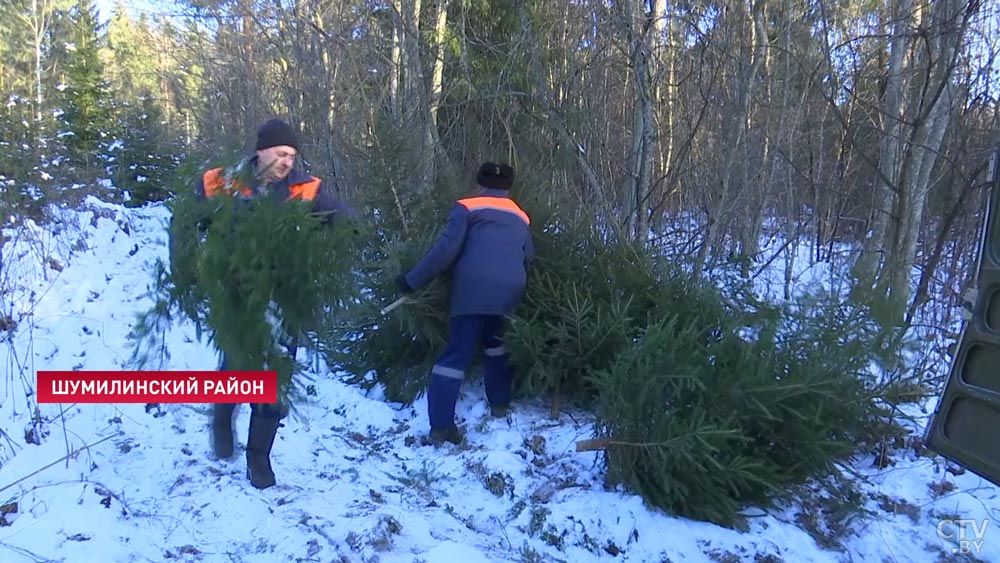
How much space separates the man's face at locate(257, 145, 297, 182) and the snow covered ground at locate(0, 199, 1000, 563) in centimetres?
165

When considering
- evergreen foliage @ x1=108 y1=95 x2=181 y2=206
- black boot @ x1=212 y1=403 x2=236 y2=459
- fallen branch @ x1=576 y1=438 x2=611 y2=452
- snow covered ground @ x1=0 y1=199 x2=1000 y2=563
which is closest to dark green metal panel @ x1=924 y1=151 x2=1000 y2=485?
snow covered ground @ x1=0 y1=199 x2=1000 y2=563

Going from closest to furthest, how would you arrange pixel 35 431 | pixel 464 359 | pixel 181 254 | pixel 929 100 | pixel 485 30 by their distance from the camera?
pixel 181 254, pixel 35 431, pixel 464 359, pixel 929 100, pixel 485 30

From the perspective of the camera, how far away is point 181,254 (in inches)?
112

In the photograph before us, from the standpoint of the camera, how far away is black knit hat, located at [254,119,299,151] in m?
3.27

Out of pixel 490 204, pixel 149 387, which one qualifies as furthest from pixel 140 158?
pixel 490 204

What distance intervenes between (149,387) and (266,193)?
6.40ft

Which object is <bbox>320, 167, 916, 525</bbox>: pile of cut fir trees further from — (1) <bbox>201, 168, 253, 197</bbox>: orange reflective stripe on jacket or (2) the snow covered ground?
(1) <bbox>201, 168, 253, 197</bbox>: orange reflective stripe on jacket

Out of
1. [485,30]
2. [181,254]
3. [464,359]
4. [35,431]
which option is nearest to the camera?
[181,254]

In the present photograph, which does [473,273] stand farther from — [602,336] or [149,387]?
[149,387]

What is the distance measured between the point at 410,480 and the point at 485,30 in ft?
29.4

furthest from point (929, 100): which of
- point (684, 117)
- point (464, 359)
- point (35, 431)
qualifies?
point (35, 431)

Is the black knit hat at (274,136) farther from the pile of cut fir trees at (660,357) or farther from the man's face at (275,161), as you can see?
the pile of cut fir trees at (660,357)

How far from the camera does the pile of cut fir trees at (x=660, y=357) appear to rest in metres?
3.47

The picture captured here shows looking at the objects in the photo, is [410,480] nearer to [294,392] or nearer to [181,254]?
[294,392]
